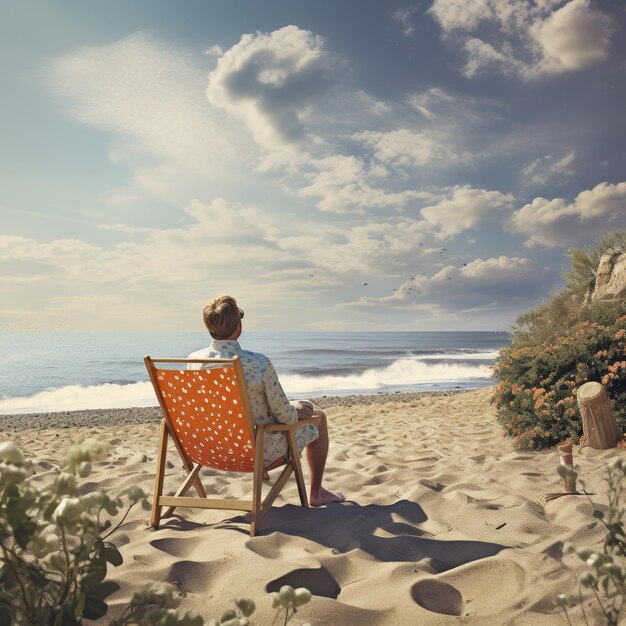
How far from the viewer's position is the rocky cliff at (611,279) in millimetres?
10352

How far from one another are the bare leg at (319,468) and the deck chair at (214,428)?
18cm

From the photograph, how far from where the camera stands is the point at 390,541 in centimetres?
319

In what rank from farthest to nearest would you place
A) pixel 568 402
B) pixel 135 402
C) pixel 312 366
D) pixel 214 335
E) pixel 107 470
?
pixel 312 366, pixel 135 402, pixel 568 402, pixel 107 470, pixel 214 335

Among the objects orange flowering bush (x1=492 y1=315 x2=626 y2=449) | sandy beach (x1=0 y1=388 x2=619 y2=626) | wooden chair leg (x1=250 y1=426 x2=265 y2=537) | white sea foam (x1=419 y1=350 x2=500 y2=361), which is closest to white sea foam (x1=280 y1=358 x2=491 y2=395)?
white sea foam (x1=419 y1=350 x2=500 y2=361)

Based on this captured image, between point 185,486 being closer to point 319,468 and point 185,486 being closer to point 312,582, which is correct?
point 319,468

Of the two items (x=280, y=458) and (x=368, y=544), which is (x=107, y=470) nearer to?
(x=280, y=458)

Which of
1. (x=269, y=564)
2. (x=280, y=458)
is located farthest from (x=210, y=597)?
(x=280, y=458)

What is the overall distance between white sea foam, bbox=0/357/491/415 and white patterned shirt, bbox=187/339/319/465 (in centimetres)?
1416

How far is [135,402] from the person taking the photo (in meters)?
17.8

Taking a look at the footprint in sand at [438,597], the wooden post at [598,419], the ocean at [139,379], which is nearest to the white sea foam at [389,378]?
the ocean at [139,379]

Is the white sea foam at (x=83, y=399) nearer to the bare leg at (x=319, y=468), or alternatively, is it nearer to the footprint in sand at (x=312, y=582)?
the bare leg at (x=319, y=468)

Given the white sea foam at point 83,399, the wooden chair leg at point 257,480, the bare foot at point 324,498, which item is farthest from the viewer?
the white sea foam at point 83,399

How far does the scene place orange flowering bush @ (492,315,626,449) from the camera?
19.7ft

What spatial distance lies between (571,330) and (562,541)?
14.2 ft
